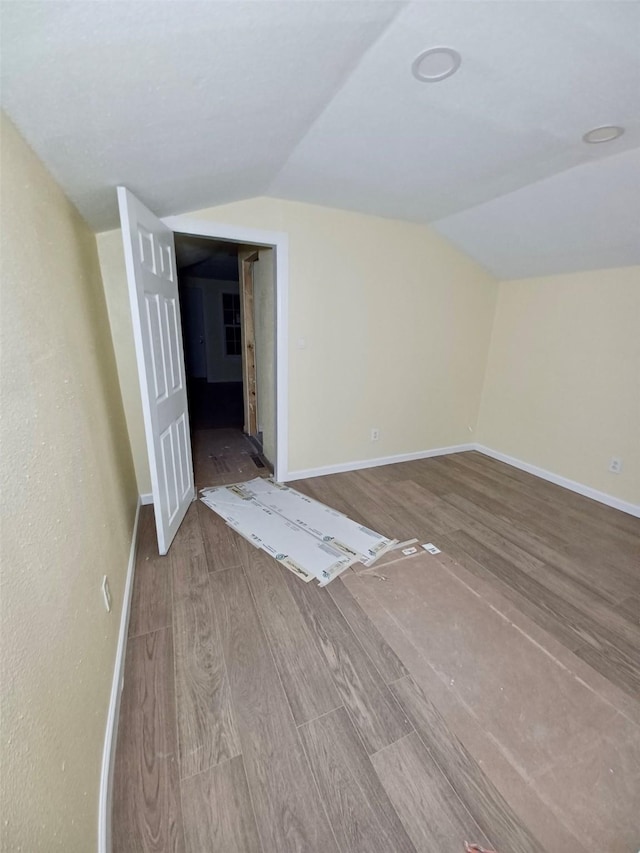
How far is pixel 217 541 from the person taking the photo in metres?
2.23

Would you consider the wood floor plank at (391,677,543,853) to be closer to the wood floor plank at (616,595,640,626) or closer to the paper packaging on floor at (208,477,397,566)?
the paper packaging on floor at (208,477,397,566)

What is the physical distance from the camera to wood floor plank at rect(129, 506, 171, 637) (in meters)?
1.64

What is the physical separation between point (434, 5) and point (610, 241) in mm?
2206

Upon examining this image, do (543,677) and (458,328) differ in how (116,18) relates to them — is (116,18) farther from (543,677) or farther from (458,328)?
(458,328)

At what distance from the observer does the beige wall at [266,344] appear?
2.87 metres

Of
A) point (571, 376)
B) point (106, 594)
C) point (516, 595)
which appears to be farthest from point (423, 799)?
point (571, 376)

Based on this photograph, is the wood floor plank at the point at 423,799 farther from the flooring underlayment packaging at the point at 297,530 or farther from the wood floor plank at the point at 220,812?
the flooring underlayment packaging at the point at 297,530

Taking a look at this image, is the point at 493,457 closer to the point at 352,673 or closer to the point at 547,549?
the point at 547,549

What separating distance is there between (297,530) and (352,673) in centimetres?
101

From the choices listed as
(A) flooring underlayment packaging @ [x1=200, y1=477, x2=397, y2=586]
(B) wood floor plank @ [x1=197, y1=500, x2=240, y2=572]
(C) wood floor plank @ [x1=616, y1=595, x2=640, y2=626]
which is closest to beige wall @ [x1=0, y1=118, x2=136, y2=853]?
(B) wood floor plank @ [x1=197, y1=500, x2=240, y2=572]

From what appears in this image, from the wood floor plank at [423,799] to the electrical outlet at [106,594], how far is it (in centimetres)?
108

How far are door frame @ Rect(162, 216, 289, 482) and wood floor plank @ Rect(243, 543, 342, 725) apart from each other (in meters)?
1.13

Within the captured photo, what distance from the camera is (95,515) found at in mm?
1353

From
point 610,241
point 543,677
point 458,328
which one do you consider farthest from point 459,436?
point 543,677
